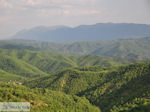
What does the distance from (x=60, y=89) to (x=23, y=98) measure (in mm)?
70014

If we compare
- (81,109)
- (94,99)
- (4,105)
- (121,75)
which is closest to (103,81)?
(121,75)

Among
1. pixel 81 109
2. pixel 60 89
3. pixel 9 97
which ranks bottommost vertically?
pixel 60 89

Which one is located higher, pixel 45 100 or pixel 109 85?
pixel 45 100

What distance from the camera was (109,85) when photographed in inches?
5999

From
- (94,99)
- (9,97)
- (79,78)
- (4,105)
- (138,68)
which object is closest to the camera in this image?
(4,105)

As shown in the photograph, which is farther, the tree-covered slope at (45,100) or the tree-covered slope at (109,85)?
the tree-covered slope at (109,85)

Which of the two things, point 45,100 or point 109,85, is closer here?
point 45,100

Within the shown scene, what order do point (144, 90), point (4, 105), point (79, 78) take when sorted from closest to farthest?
point (4, 105)
point (144, 90)
point (79, 78)

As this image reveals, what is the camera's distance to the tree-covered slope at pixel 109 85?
120369 mm

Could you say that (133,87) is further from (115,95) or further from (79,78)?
(79,78)

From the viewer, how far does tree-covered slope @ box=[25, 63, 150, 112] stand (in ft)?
395

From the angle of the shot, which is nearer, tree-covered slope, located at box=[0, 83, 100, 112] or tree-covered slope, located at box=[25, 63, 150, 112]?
tree-covered slope, located at box=[0, 83, 100, 112]

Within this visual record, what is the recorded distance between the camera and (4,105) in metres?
84.6

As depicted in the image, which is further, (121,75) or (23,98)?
(121,75)
